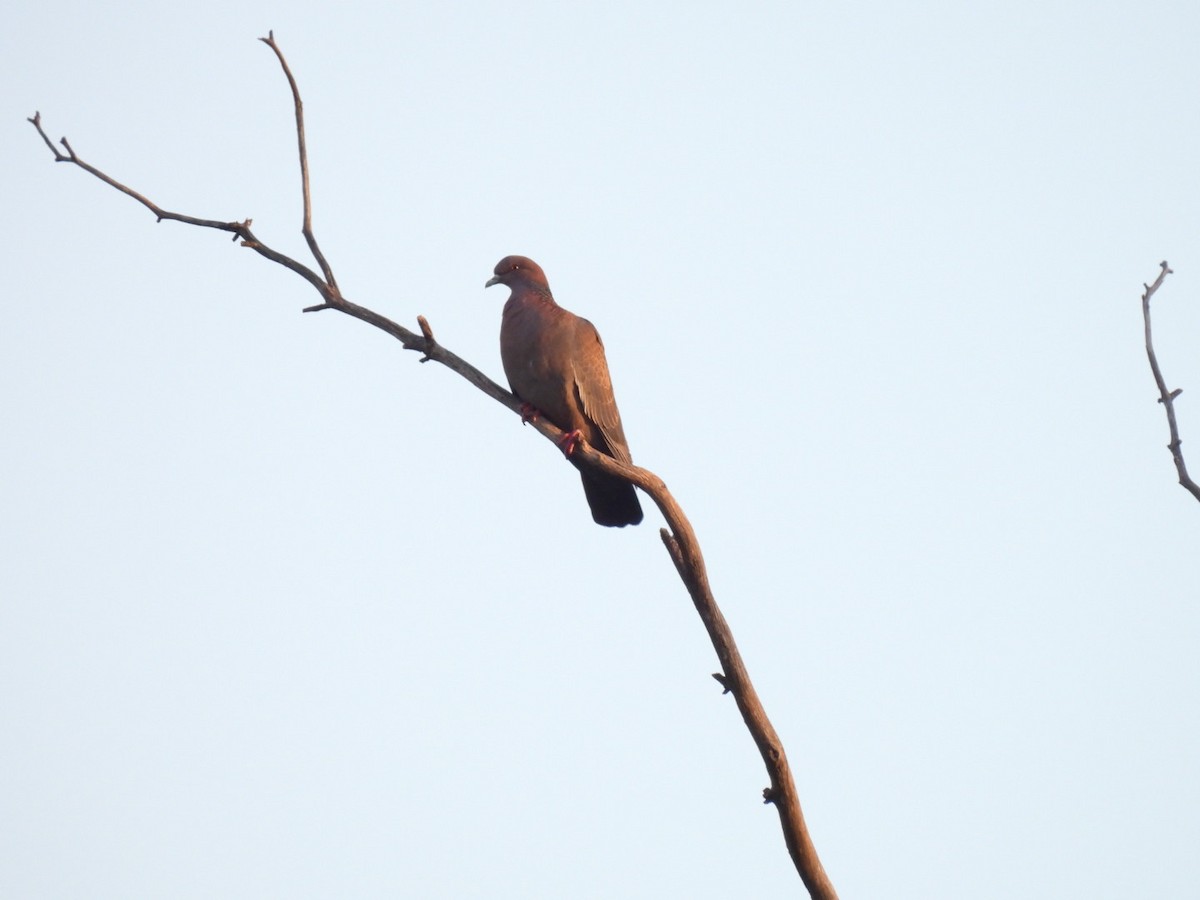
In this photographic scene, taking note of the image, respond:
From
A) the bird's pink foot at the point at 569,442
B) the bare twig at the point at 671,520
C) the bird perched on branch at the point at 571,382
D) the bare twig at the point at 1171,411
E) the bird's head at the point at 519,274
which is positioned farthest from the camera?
the bird's head at the point at 519,274

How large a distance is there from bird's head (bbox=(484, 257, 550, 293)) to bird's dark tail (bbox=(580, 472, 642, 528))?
3.54 feet

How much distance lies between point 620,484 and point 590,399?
42cm

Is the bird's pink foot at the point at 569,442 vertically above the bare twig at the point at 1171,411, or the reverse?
the bird's pink foot at the point at 569,442

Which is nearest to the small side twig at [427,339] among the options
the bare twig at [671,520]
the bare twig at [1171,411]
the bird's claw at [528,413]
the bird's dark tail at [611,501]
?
the bare twig at [671,520]

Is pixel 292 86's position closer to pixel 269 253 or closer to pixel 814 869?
pixel 269 253

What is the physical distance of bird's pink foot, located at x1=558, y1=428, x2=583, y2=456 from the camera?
5266 mm

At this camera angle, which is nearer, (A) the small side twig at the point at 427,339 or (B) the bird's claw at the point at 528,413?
(A) the small side twig at the point at 427,339

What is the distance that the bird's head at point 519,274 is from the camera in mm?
6117

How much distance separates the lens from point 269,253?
4570 mm

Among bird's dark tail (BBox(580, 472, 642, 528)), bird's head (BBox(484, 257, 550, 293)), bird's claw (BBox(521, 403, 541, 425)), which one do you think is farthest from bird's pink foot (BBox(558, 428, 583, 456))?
bird's head (BBox(484, 257, 550, 293))

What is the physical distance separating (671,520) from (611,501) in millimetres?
1570

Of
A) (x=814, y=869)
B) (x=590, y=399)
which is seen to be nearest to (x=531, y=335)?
(x=590, y=399)

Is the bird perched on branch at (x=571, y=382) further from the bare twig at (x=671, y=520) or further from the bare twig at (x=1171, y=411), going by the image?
the bare twig at (x=1171, y=411)

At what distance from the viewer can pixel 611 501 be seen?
570 centimetres
